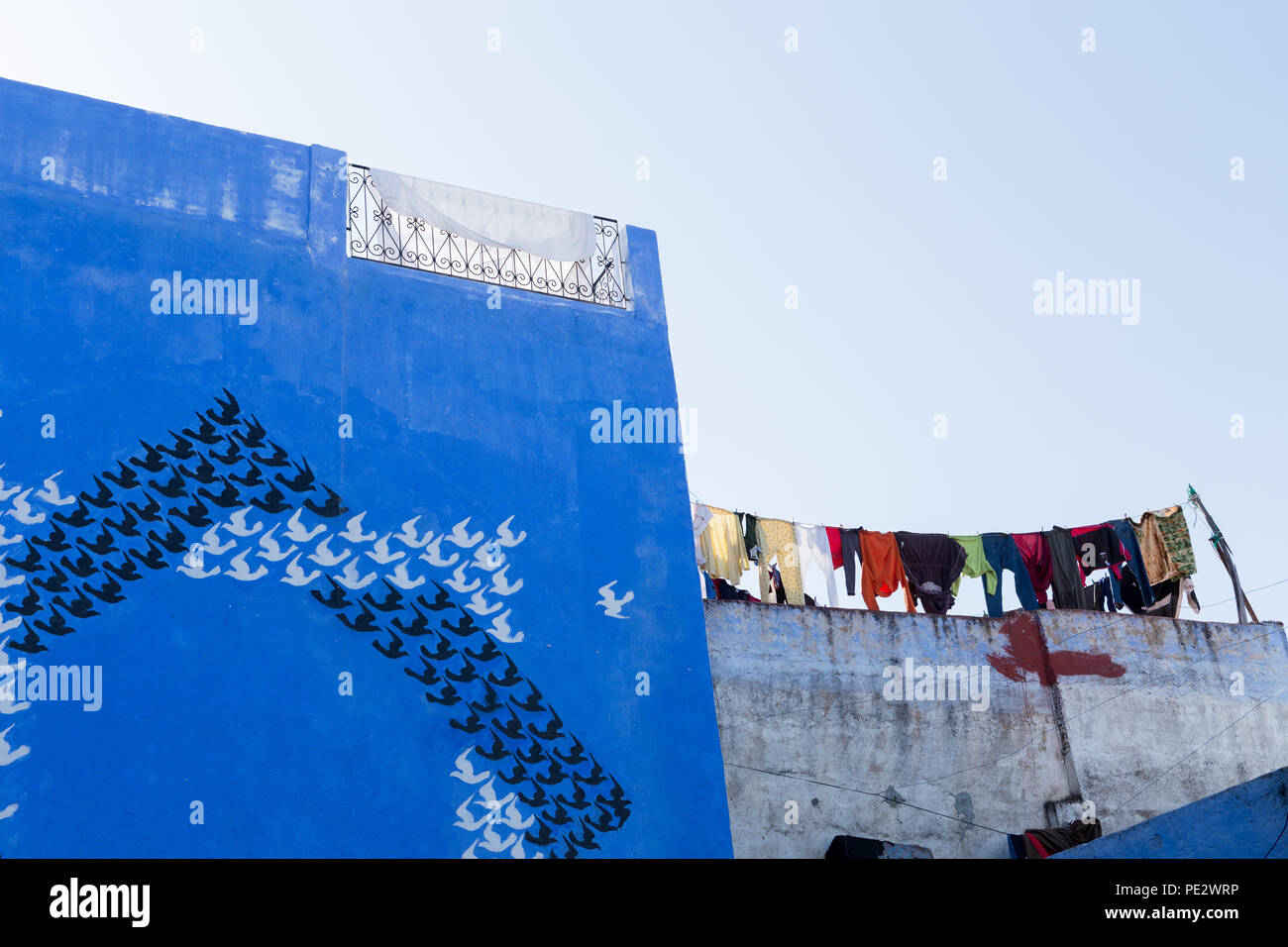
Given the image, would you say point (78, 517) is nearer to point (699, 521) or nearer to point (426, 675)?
point (426, 675)

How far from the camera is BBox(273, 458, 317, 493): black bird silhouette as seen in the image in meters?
9.88

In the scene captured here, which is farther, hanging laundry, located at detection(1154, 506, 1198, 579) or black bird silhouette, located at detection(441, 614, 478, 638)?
hanging laundry, located at detection(1154, 506, 1198, 579)

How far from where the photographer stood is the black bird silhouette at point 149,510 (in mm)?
9312

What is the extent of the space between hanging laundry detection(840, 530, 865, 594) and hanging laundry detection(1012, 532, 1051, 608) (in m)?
2.07

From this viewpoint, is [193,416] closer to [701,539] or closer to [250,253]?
[250,253]

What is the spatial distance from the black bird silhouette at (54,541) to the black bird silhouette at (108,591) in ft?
1.07

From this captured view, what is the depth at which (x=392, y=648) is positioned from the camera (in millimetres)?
9805

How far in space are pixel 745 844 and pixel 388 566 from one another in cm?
538

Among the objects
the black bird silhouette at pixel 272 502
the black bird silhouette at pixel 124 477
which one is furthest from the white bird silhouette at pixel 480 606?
the black bird silhouette at pixel 124 477

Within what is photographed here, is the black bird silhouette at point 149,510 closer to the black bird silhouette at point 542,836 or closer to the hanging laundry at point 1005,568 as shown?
the black bird silhouette at point 542,836

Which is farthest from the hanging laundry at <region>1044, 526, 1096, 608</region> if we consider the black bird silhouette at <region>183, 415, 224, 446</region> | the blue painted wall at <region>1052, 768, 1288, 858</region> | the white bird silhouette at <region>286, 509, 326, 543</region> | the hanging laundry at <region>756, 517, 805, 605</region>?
the black bird silhouette at <region>183, 415, 224, 446</region>

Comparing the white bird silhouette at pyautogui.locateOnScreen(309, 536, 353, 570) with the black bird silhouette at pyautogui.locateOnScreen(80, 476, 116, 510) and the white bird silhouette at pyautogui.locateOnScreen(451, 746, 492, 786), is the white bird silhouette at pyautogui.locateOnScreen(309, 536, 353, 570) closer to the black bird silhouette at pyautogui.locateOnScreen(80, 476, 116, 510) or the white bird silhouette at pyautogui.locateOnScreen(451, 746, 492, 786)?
the black bird silhouette at pyautogui.locateOnScreen(80, 476, 116, 510)

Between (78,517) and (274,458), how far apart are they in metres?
1.52
